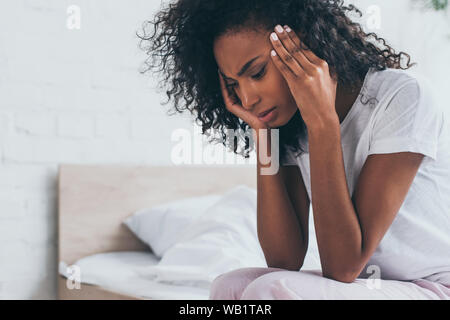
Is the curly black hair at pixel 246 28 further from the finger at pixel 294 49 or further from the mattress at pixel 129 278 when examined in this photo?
the mattress at pixel 129 278

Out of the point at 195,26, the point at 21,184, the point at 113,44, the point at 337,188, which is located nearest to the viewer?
the point at 337,188

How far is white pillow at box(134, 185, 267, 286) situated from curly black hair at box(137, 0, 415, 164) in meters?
0.43

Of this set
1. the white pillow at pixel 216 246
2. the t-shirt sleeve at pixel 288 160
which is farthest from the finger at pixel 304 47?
the white pillow at pixel 216 246

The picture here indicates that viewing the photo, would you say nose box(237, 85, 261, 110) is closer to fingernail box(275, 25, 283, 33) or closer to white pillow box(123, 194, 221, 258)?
fingernail box(275, 25, 283, 33)

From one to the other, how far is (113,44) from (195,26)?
3.32 feet

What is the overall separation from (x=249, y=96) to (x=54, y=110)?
3.44 ft

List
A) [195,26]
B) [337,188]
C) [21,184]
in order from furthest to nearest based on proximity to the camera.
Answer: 1. [21,184]
2. [195,26]
3. [337,188]

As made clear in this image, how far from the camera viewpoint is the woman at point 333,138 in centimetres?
62

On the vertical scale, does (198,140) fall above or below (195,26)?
below

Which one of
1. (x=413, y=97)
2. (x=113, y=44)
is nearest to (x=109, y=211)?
(x=113, y=44)

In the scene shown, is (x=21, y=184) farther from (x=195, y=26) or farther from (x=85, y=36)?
(x=195, y=26)

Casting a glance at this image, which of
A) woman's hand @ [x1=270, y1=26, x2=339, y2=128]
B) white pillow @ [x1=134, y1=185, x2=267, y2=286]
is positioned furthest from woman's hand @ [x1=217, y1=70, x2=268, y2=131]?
white pillow @ [x1=134, y1=185, x2=267, y2=286]

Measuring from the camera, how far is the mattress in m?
1.14

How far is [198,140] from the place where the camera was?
1.71 metres
